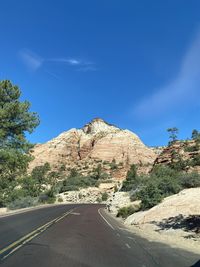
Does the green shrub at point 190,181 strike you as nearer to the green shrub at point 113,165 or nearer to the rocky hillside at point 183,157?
the rocky hillside at point 183,157

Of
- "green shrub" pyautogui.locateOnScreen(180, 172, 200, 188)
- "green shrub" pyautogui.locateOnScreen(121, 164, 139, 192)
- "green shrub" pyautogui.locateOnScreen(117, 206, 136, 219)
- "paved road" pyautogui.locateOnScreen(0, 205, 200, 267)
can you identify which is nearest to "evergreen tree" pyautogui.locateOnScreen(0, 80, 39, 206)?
"green shrub" pyautogui.locateOnScreen(117, 206, 136, 219)

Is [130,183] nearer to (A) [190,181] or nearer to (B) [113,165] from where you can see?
(A) [190,181]

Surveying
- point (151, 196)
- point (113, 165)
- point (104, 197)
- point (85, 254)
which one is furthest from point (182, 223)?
point (113, 165)

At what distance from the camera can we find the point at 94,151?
149125 millimetres

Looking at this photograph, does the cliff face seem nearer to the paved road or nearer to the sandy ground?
the sandy ground

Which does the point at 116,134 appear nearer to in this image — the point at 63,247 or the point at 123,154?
the point at 123,154

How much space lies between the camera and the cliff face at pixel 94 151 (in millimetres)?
144500

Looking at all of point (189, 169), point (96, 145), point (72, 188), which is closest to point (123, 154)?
point (96, 145)

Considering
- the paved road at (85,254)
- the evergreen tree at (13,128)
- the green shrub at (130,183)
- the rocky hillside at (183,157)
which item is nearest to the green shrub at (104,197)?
the green shrub at (130,183)

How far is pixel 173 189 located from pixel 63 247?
20010mm

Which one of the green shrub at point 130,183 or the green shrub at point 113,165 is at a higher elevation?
the green shrub at point 113,165

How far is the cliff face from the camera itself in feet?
474

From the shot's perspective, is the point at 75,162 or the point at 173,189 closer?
the point at 173,189

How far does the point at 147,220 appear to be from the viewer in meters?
23.9
